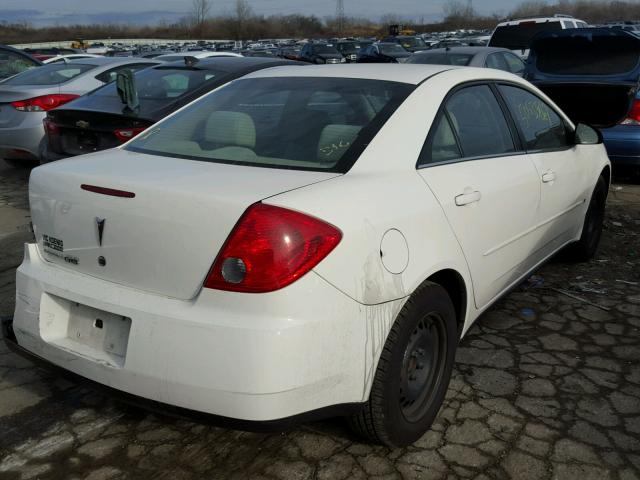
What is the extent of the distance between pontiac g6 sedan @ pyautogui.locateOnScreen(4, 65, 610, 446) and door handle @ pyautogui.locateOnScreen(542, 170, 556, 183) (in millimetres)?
344

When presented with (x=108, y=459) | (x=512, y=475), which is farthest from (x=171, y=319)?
(x=512, y=475)

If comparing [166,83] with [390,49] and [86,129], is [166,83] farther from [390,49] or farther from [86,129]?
[390,49]

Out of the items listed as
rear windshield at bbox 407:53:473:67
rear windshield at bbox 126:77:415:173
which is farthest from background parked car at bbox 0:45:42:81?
rear windshield at bbox 126:77:415:173

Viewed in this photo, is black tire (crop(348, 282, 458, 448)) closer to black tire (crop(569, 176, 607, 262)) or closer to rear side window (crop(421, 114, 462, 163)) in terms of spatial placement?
rear side window (crop(421, 114, 462, 163))

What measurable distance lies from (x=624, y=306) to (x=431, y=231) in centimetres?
230

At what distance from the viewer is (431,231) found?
2.50 meters

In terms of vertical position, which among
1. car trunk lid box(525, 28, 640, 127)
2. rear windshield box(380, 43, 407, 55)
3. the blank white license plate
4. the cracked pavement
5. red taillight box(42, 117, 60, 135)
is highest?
rear windshield box(380, 43, 407, 55)

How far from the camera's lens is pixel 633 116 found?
23.2 ft

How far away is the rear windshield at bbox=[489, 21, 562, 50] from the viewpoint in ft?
45.2

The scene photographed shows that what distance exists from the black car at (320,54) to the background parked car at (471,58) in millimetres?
15997

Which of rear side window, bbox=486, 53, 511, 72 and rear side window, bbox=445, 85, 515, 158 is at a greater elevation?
rear side window, bbox=486, 53, 511, 72

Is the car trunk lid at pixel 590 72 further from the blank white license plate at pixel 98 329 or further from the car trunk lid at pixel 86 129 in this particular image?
the blank white license plate at pixel 98 329

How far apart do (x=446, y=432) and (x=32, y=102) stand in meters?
6.81

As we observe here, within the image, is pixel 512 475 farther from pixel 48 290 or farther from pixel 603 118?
pixel 603 118
